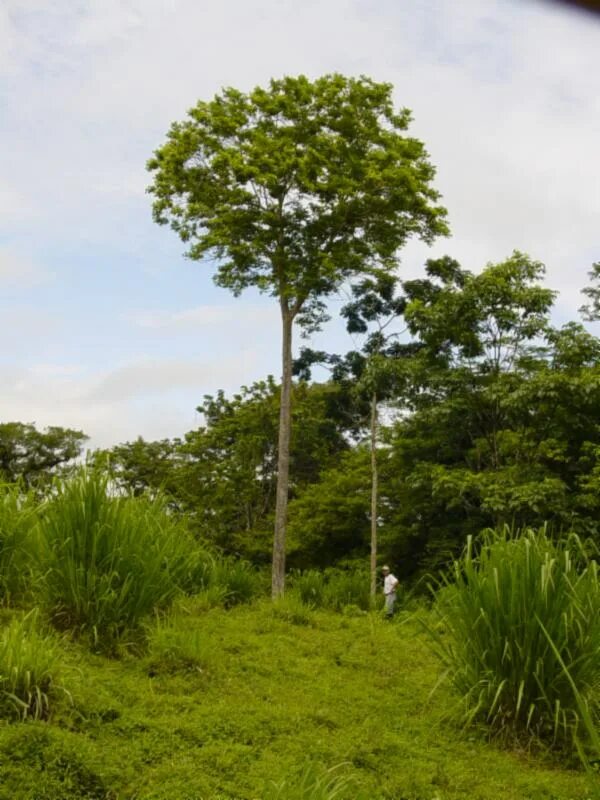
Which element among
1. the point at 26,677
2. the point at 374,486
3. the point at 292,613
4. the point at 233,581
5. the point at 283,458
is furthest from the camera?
the point at 374,486

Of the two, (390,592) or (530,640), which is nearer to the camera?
(530,640)

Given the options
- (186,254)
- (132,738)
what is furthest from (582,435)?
→ (132,738)

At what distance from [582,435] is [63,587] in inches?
478

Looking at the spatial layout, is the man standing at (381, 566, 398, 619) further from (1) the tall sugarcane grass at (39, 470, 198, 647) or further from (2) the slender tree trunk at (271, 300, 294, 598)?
(1) the tall sugarcane grass at (39, 470, 198, 647)

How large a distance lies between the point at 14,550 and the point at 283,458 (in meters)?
11.9

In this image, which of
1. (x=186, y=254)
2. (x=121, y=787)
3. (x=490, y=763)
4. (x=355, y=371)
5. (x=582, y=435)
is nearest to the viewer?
(x=121, y=787)

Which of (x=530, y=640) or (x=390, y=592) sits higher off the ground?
(x=530, y=640)

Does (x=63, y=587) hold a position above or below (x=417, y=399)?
below

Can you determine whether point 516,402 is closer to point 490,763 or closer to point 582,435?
point 582,435

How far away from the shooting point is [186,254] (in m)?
18.8

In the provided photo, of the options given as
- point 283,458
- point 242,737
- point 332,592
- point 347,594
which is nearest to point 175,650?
point 242,737

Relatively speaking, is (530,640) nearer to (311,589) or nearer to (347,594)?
(311,589)

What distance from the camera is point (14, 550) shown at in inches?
210

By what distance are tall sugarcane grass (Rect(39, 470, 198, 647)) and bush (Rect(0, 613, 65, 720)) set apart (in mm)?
988
